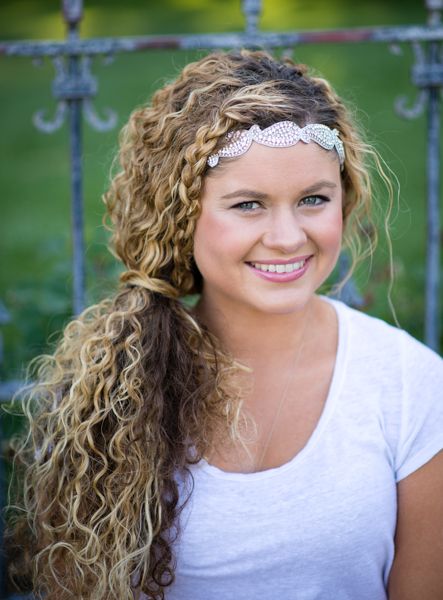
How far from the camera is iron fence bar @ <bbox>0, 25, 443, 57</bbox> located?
8.48 feet

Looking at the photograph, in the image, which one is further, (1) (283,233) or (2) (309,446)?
(2) (309,446)

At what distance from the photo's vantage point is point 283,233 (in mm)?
1900

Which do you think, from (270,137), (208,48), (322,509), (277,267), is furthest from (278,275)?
(208,48)

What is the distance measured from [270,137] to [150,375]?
27.4 inches

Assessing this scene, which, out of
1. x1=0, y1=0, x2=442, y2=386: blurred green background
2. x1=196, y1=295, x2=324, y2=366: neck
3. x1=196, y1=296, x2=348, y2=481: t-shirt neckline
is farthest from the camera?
x1=0, y1=0, x2=442, y2=386: blurred green background

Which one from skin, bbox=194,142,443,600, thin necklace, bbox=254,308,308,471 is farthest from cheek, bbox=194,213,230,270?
thin necklace, bbox=254,308,308,471

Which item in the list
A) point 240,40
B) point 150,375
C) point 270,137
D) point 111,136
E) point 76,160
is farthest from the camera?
point 111,136

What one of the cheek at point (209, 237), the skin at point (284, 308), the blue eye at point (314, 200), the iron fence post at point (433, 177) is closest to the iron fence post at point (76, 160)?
the skin at point (284, 308)

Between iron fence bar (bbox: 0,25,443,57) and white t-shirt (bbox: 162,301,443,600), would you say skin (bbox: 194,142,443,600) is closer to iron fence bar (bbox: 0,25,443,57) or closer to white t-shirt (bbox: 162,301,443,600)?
white t-shirt (bbox: 162,301,443,600)

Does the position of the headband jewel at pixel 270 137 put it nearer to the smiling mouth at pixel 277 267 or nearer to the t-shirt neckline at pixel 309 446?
the smiling mouth at pixel 277 267

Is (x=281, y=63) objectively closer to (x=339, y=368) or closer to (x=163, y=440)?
(x=339, y=368)

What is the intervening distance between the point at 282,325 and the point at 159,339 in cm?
34

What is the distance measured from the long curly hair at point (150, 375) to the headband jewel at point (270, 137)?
21 mm

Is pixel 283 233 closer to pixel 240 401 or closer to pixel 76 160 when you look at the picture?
pixel 240 401
